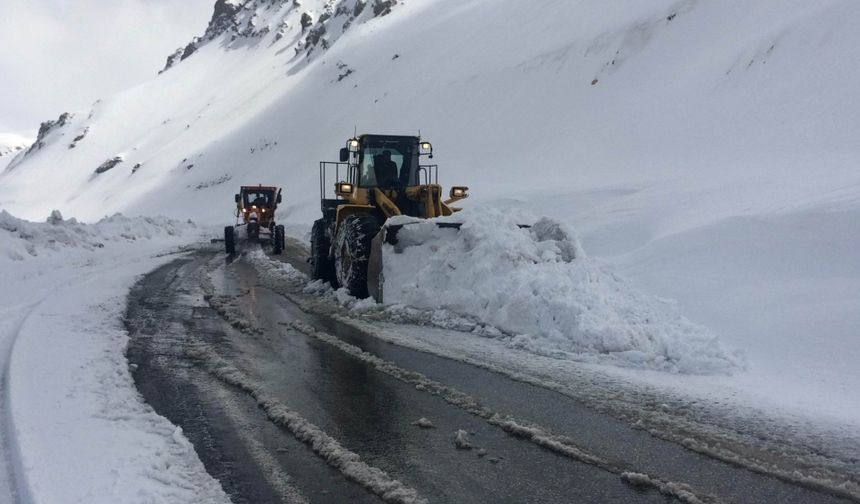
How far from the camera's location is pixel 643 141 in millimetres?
21469

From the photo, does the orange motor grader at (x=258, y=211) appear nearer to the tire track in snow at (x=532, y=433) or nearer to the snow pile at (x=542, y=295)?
the snow pile at (x=542, y=295)

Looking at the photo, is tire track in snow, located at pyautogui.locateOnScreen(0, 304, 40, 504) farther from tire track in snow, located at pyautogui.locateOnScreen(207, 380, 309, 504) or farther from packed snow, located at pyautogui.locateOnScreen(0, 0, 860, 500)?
tire track in snow, located at pyautogui.locateOnScreen(207, 380, 309, 504)

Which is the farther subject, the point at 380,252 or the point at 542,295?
the point at 380,252

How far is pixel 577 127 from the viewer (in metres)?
26.0

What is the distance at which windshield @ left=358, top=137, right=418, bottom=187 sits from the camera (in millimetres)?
10391

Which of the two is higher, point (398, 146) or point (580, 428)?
point (398, 146)

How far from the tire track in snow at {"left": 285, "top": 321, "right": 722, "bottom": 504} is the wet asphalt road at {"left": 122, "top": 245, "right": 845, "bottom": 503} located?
0.04 m

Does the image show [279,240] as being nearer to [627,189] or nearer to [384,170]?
[384,170]

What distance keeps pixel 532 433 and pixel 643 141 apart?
19.6m

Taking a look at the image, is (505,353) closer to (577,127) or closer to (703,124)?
(703,124)

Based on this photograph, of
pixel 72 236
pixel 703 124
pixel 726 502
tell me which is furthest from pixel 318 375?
pixel 703 124

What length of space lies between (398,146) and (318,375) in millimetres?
6242

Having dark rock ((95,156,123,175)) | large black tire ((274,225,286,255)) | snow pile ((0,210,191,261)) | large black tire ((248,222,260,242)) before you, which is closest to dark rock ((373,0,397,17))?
dark rock ((95,156,123,175))

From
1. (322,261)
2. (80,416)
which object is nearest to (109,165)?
(322,261)
